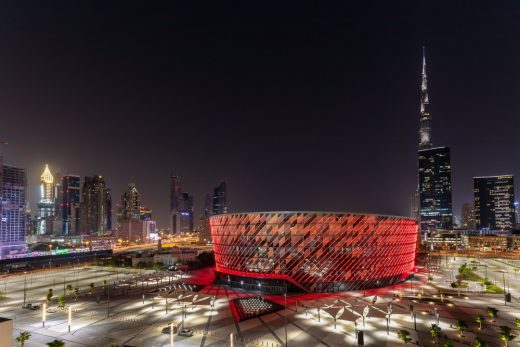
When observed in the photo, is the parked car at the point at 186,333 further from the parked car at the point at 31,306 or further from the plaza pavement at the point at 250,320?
the parked car at the point at 31,306

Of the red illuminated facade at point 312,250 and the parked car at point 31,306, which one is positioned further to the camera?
the red illuminated facade at point 312,250

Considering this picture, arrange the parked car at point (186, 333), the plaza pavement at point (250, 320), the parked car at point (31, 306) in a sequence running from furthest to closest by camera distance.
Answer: the parked car at point (31, 306) < the parked car at point (186, 333) < the plaza pavement at point (250, 320)

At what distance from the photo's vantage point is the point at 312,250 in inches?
3110

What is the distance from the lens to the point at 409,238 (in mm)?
97500

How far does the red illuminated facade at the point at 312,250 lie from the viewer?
79.1 meters

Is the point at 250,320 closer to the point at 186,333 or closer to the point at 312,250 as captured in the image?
the point at 186,333

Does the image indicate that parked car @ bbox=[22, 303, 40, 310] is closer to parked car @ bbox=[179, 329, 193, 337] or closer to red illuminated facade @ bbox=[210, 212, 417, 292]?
parked car @ bbox=[179, 329, 193, 337]

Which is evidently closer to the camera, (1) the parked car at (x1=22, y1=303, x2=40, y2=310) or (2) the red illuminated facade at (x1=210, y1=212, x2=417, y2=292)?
(1) the parked car at (x1=22, y1=303, x2=40, y2=310)

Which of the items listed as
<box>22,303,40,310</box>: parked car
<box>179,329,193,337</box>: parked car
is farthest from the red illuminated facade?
<box>22,303,40,310</box>: parked car

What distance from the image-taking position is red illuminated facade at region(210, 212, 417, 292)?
3115 inches

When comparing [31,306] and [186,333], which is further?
[31,306]

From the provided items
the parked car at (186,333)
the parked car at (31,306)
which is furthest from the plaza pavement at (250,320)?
the parked car at (31,306)

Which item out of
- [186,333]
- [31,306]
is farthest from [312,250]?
[31,306]

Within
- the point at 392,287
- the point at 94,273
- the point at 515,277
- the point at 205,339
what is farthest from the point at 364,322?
the point at 94,273
